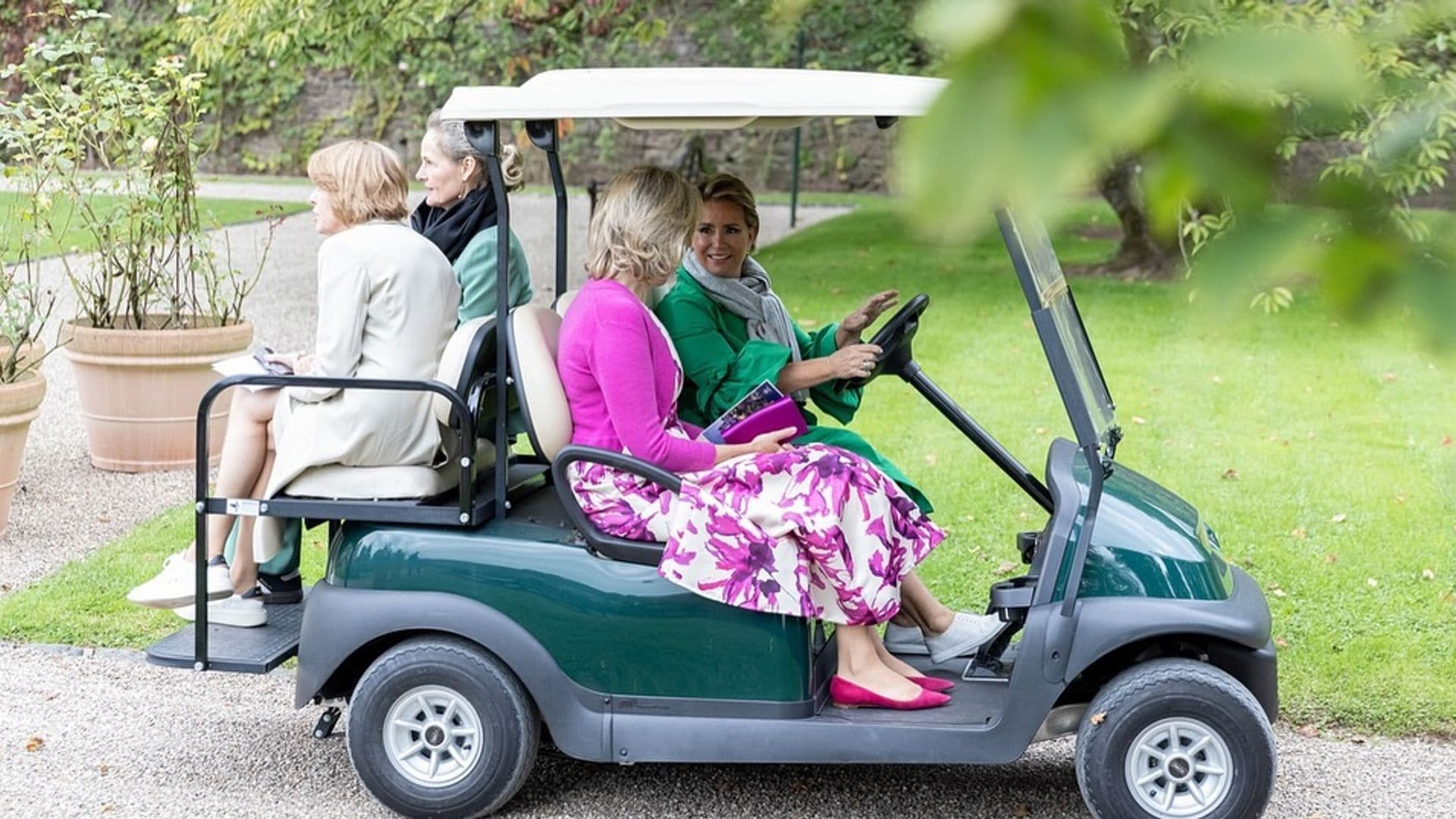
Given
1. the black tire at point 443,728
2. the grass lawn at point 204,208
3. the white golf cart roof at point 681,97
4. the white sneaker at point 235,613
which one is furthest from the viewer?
the grass lawn at point 204,208

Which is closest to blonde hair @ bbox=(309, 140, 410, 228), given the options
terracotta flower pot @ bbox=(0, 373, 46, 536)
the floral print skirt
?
the floral print skirt

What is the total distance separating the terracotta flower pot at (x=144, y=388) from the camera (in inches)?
255

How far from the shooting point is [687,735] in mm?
3330

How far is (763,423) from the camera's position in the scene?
3.61 meters

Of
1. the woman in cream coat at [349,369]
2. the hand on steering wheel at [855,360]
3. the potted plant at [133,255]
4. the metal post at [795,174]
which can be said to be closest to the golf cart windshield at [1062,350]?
the hand on steering wheel at [855,360]

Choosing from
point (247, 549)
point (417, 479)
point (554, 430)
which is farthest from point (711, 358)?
point (247, 549)

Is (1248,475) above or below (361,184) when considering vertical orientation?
below

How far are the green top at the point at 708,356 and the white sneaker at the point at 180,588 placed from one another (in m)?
1.08

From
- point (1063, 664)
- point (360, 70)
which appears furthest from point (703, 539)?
point (360, 70)

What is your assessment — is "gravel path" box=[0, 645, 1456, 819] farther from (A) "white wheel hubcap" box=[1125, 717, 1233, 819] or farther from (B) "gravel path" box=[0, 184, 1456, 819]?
(A) "white wheel hubcap" box=[1125, 717, 1233, 819]

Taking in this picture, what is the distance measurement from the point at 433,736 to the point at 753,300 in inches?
48.9

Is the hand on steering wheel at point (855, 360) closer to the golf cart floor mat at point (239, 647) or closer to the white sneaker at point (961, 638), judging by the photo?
the white sneaker at point (961, 638)

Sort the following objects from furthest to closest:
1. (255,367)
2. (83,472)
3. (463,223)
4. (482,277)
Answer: (83,472), (463,223), (482,277), (255,367)

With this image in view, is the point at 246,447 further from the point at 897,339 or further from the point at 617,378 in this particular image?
the point at 897,339
